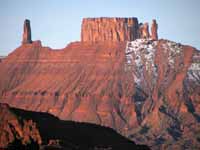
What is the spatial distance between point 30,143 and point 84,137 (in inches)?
656

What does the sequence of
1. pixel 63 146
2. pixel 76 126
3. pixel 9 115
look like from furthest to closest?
pixel 76 126
pixel 9 115
pixel 63 146

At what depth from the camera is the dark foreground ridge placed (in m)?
133

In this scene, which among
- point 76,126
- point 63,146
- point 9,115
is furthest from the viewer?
point 76,126

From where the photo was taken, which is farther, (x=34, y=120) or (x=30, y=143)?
(x=34, y=120)

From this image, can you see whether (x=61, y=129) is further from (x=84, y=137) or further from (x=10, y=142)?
(x=10, y=142)

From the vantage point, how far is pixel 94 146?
142875 mm

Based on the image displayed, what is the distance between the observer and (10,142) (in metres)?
133

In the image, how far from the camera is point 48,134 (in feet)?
461

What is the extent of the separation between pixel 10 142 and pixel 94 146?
12760mm

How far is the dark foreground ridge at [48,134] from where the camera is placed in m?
133

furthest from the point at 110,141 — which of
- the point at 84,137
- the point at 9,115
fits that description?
the point at 9,115

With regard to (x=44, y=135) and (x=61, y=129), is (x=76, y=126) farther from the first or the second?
(x=44, y=135)

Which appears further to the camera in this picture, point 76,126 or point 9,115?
point 76,126

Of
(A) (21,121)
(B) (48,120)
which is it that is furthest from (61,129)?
(A) (21,121)
